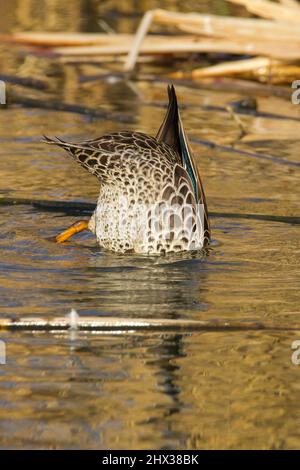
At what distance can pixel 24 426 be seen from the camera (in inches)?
177

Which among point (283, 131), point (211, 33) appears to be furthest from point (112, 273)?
point (211, 33)

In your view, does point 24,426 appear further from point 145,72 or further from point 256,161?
point 145,72

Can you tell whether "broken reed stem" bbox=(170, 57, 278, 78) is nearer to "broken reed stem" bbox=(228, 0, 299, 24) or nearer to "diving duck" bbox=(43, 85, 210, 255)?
"broken reed stem" bbox=(228, 0, 299, 24)

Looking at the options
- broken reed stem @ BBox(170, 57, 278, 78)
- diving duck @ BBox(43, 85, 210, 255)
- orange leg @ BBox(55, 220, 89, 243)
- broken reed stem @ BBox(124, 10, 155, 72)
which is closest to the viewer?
diving duck @ BBox(43, 85, 210, 255)

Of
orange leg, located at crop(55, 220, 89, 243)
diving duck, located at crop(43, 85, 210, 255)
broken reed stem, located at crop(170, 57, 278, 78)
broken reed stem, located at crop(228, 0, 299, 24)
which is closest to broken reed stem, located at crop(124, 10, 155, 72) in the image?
broken reed stem, located at crop(170, 57, 278, 78)

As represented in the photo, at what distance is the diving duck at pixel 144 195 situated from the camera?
6578 mm

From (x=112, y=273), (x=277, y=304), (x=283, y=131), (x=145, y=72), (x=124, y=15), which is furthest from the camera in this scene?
(x=124, y=15)

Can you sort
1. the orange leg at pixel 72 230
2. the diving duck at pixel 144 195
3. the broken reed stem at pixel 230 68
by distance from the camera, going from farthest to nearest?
1. the broken reed stem at pixel 230 68
2. the orange leg at pixel 72 230
3. the diving duck at pixel 144 195

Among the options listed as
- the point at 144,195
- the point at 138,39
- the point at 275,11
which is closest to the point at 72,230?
the point at 144,195

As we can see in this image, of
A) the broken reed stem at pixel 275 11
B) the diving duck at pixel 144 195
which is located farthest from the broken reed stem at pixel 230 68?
the diving duck at pixel 144 195

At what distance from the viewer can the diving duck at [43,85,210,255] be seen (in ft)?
21.6

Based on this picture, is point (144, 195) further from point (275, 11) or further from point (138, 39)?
point (275, 11)

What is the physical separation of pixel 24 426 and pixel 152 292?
5.81 ft

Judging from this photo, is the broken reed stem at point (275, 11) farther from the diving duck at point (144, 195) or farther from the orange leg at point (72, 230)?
the orange leg at point (72, 230)
